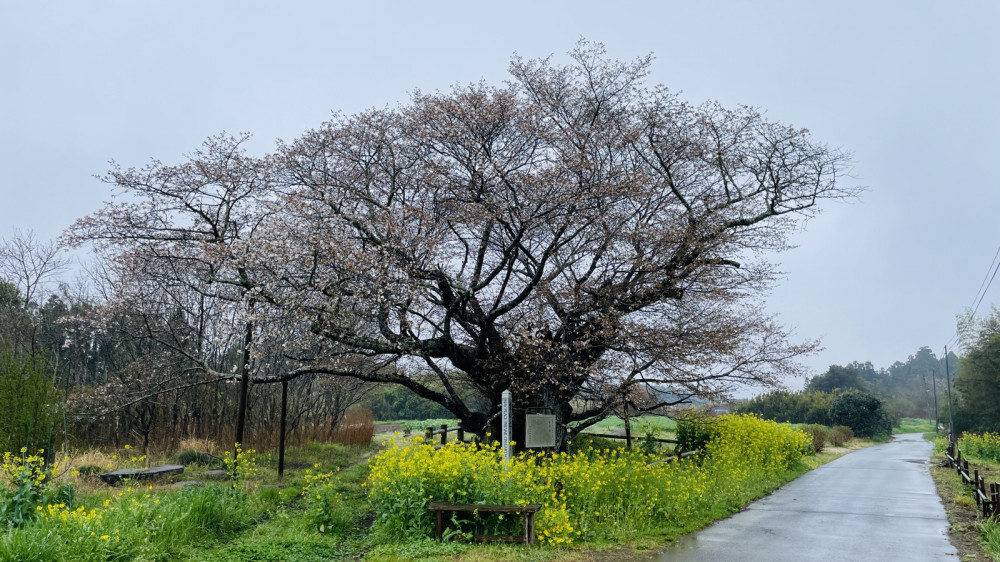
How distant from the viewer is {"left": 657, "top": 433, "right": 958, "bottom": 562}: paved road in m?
8.42

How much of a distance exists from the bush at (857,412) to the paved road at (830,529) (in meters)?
37.1

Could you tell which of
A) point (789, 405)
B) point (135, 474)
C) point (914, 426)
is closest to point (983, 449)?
point (135, 474)

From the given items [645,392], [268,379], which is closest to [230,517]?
[268,379]

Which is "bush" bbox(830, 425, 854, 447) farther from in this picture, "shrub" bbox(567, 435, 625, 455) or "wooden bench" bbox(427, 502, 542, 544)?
"wooden bench" bbox(427, 502, 542, 544)

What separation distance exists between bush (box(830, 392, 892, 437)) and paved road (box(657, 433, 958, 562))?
37067 mm

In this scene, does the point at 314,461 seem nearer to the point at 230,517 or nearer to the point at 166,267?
the point at 166,267

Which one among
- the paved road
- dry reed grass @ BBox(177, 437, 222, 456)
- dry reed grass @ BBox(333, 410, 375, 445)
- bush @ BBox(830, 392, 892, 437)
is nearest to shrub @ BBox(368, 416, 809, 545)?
the paved road

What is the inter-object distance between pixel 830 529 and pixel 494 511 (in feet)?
18.1

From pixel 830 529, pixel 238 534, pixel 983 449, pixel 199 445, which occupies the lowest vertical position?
pixel 983 449

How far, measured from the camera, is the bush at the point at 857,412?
50.0m

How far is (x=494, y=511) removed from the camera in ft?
27.4

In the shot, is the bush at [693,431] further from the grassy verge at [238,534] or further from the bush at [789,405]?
the bush at [789,405]

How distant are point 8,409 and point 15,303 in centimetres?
1644

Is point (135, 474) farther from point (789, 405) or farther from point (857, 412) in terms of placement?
point (789, 405)
